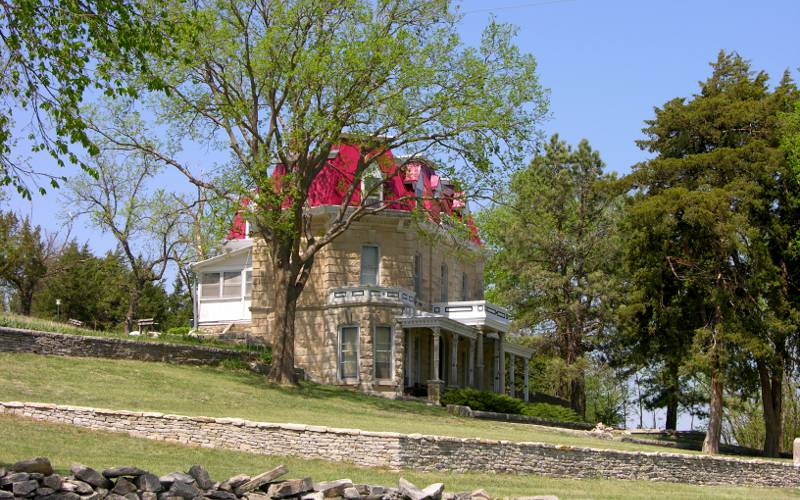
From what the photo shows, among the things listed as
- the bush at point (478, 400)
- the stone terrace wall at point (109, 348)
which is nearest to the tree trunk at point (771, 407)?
the bush at point (478, 400)

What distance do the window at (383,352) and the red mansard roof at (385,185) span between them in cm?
493

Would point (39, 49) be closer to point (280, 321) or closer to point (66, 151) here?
point (66, 151)

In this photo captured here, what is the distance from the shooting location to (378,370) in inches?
1508

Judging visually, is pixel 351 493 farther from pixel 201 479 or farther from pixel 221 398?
pixel 221 398

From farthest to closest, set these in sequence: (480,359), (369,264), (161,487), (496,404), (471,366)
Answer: (480,359) < (471,366) < (369,264) < (496,404) < (161,487)

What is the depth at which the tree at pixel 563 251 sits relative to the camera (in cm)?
4581

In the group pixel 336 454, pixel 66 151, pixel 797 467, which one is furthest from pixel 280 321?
pixel 66 151

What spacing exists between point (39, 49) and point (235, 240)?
31.5 meters

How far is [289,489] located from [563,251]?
1350 inches

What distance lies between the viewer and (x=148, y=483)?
12984mm

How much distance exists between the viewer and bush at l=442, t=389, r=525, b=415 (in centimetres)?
3631

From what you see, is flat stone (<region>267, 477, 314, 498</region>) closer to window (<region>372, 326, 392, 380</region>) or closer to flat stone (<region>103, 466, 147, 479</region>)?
flat stone (<region>103, 466, 147, 479</region>)

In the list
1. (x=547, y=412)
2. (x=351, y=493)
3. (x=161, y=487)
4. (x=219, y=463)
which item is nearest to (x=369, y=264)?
(x=547, y=412)

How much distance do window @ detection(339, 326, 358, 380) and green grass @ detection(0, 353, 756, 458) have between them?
248cm
